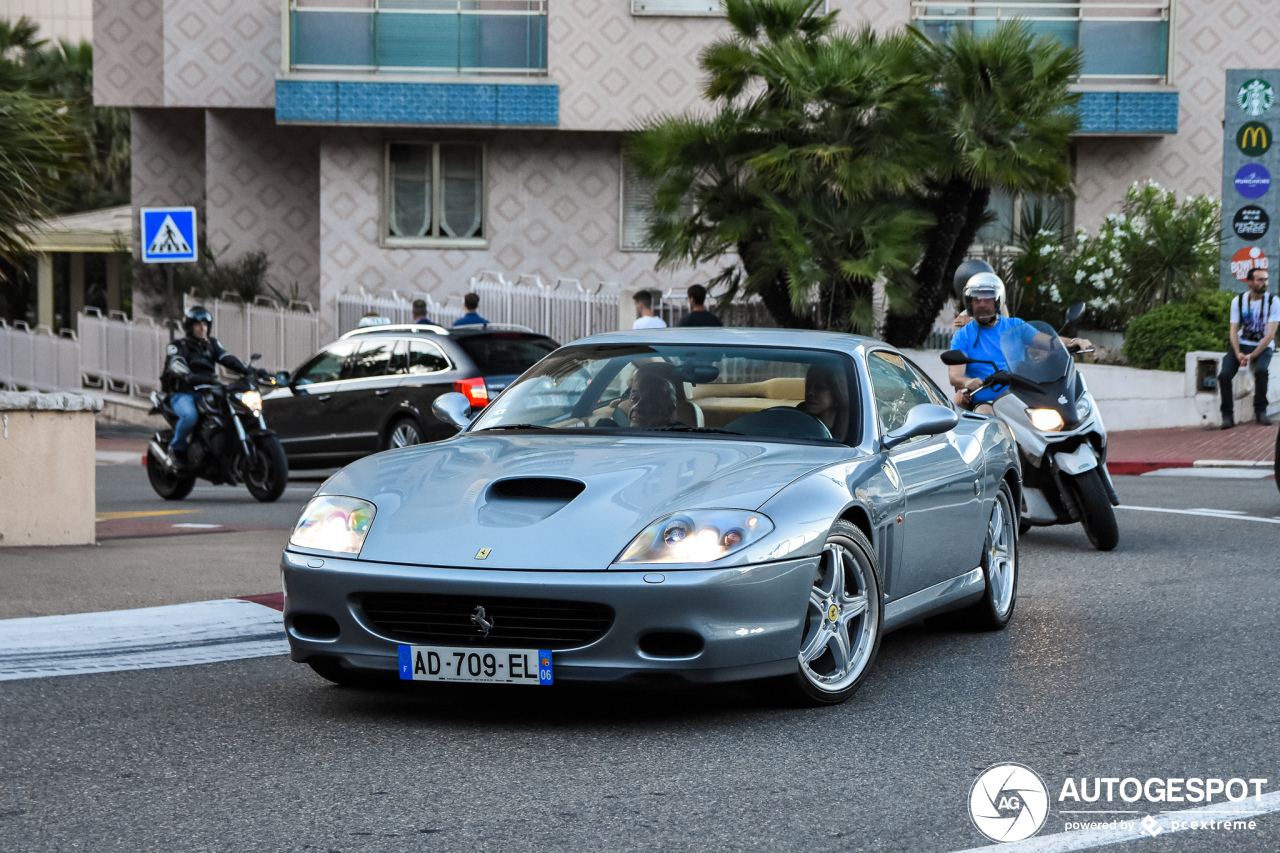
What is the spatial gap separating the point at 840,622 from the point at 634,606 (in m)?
1.00

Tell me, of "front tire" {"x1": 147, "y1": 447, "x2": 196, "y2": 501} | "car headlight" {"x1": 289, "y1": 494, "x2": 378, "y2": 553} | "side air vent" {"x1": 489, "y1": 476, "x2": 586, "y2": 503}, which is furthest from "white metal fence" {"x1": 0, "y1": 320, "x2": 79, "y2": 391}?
"side air vent" {"x1": 489, "y1": 476, "x2": 586, "y2": 503}

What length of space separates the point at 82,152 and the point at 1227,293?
15.9m

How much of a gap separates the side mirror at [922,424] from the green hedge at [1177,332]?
16.0m

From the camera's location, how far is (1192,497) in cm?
1430

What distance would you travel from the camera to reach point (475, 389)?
16391mm

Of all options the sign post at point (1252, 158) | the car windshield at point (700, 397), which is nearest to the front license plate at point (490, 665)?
the car windshield at point (700, 397)

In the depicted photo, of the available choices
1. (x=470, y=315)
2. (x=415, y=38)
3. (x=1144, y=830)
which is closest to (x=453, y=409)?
(x=1144, y=830)

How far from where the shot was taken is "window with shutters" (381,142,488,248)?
1078 inches

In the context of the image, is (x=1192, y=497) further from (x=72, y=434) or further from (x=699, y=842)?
(x=699, y=842)

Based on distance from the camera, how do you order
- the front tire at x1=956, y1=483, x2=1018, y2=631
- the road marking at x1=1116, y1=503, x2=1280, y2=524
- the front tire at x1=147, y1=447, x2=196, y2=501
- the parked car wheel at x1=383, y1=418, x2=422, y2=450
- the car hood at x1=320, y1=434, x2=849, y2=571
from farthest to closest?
the parked car wheel at x1=383, y1=418, x2=422, y2=450 < the front tire at x1=147, y1=447, x2=196, y2=501 < the road marking at x1=1116, y1=503, x2=1280, y2=524 < the front tire at x1=956, y1=483, x2=1018, y2=631 < the car hood at x1=320, y1=434, x2=849, y2=571

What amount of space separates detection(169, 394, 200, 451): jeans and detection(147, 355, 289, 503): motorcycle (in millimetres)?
48

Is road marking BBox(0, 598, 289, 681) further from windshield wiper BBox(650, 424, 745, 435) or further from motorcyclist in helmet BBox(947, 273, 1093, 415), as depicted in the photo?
motorcyclist in helmet BBox(947, 273, 1093, 415)

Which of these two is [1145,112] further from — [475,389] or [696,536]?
[696,536]

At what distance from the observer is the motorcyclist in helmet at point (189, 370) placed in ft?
49.9
